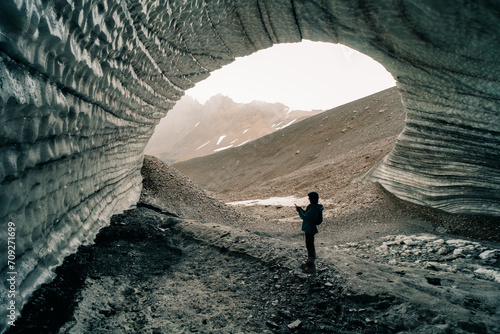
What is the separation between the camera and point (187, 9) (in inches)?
161

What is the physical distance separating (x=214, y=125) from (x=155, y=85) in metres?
70.7

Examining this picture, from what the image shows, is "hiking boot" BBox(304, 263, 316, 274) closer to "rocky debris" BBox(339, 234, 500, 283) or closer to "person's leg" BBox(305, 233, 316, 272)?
"person's leg" BBox(305, 233, 316, 272)

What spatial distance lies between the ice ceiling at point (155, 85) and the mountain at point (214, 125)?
4804 centimetres

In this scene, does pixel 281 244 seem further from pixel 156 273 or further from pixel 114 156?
pixel 114 156

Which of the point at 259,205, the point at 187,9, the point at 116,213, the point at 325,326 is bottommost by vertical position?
the point at 259,205

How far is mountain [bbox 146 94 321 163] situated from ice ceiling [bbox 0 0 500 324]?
158 feet

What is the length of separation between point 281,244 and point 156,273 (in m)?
1.76

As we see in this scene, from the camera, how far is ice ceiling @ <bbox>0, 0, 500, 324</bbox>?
201cm

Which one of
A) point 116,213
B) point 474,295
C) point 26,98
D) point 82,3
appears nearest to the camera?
point 26,98

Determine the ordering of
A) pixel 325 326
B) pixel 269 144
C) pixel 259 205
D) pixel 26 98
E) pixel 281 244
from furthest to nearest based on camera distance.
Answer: pixel 269 144
pixel 259 205
pixel 281 244
pixel 325 326
pixel 26 98

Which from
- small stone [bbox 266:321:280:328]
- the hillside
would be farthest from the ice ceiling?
the hillside

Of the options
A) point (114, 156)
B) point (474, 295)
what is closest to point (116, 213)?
point (114, 156)

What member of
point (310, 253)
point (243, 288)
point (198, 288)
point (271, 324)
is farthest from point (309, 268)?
point (198, 288)

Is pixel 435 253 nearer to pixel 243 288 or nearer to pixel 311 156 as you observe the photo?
pixel 243 288
